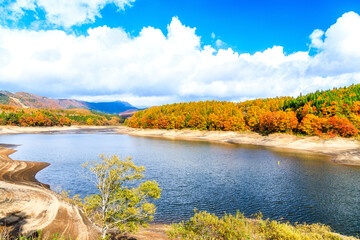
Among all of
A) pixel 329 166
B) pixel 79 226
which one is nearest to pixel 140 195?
pixel 79 226

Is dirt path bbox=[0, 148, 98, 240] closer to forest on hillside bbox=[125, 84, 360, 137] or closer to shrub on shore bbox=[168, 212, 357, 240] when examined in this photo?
shrub on shore bbox=[168, 212, 357, 240]

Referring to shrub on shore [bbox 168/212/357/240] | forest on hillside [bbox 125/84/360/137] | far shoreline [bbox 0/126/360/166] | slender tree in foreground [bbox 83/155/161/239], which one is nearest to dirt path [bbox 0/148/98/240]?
slender tree in foreground [bbox 83/155/161/239]

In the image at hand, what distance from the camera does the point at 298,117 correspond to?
364 ft

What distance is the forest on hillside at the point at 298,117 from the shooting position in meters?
86.6

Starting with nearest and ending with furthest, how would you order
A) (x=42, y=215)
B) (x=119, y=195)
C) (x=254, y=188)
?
(x=119, y=195), (x=42, y=215), (x=254, y=188)

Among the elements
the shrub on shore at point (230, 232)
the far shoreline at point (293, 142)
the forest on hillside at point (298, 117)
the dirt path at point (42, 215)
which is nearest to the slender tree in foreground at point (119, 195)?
the shrub on shore at point (230, 232)

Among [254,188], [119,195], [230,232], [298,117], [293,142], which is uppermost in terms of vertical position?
[298,117]

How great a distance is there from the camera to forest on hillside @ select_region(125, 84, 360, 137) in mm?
86625

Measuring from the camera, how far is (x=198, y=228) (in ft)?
53.2

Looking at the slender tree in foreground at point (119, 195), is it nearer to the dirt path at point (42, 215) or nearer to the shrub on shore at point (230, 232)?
the shrub on shore at point (230, 232)

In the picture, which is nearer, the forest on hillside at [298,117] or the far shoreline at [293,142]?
the far shoreline at [293,142]

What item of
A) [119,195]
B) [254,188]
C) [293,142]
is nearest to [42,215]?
[119,195]

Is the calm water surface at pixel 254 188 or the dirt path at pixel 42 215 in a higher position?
the dirt path at pixel 42 215

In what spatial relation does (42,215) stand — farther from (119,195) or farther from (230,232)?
(230,232)
